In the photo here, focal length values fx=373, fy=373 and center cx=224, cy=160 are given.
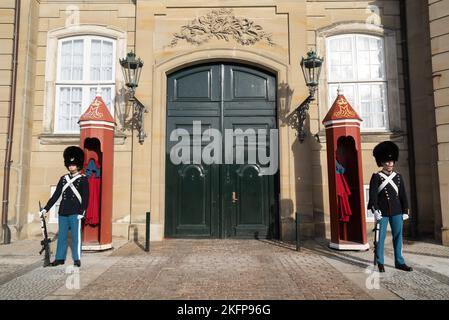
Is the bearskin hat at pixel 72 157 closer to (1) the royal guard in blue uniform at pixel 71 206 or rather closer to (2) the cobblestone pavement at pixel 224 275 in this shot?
(1) the royal guard in blue uniform at pixel 71 206

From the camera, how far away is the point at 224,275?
5.31m

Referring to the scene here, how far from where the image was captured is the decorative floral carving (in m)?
8.83

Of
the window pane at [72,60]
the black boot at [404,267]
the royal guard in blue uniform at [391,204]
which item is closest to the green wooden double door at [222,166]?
the window pane at [72,60]

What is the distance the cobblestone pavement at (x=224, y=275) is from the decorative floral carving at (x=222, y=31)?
4.84m

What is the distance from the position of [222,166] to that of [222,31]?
10.5ft

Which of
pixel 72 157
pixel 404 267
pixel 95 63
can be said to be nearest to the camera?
pixel 404 267

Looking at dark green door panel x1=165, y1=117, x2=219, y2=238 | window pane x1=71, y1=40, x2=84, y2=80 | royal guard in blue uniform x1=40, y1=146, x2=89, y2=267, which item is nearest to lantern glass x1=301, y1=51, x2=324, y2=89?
dark green door panel x1=165, y1=117, x2=219, y2=238

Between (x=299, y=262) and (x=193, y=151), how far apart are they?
3777mm

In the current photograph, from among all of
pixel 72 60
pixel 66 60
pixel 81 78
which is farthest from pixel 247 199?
pixel 66 60

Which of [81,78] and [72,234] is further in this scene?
[81,78]

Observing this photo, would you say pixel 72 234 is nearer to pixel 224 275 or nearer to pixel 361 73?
pixel 224 275

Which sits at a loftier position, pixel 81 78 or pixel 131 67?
pixel 81 78

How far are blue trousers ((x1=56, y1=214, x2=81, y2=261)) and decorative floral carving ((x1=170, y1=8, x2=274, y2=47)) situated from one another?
495 centimetres

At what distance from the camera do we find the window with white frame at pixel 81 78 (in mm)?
8891
